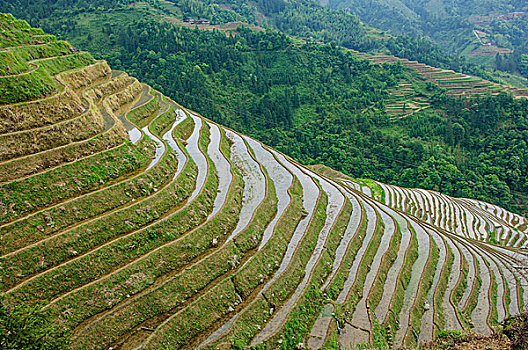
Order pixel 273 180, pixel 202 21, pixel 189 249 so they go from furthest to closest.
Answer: pixel 202 21 < pixel 273 180 < pixel 189 249

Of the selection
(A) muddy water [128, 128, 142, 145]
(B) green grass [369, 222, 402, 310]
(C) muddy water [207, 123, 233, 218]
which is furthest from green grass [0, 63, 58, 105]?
(B) green grass [369, 222, 402, 310]

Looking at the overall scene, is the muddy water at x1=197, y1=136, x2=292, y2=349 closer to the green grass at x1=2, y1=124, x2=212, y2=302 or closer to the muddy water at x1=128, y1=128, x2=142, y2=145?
the green grass at x1=2, y1=124, x2=212, y2=302

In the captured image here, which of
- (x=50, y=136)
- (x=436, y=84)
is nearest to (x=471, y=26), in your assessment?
(x=436, y=84)

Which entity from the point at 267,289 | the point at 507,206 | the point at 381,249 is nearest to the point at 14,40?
the point at 267,289

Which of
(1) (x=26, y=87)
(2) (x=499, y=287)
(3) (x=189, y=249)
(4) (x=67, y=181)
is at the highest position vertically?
(1) (x=26, y=87)

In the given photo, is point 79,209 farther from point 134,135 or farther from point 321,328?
point 321,328

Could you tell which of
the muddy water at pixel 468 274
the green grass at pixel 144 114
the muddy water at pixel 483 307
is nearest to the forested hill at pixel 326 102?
the muddy water at pixel 468 274

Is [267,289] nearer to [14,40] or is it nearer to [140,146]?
[140,146]
